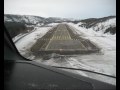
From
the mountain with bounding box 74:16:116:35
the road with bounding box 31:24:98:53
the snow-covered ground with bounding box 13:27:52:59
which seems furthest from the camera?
the mountain with bounding box 74:16:116:35

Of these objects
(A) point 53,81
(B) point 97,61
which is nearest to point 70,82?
(A) point 53,81

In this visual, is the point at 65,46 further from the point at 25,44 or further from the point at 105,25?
the point at 105,25

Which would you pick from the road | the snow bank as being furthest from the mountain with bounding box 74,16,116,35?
the snow bank

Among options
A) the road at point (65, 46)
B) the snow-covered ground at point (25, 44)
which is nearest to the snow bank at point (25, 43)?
the snow-covered ground at point (25, 44)

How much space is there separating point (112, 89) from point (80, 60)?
9.46ft

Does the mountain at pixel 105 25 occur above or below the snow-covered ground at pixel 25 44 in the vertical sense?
above

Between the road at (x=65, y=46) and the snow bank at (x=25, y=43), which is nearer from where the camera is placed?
the road at (x=65, y=46)

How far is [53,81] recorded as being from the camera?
186 cm

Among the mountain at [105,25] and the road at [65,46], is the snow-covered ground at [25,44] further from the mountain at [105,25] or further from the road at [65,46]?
the mountain at [105,25]

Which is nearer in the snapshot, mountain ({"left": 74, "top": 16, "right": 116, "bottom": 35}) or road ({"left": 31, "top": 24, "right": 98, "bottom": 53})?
road ({"left": 31, "top": 24, "right": 98, "bottom": 53})

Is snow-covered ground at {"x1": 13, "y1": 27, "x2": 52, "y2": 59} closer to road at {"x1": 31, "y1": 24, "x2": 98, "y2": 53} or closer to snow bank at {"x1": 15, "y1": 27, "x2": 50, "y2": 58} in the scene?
snow bank at {"x1": 15, "y1": 27, "x2": 50, "y2": 58}

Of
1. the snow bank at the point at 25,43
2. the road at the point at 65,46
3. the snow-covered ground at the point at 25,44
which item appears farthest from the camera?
the snow bank at the point at 25,43

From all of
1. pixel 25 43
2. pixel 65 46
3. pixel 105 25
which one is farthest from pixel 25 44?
pixel 105 25
